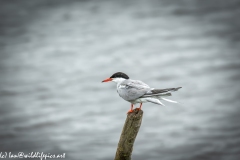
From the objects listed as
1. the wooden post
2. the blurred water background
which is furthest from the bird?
the blurred water background

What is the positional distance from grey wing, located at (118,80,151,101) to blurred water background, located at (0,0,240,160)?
24.1ft

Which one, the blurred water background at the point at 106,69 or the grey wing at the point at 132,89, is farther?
the blurred water background at the point at 106,69

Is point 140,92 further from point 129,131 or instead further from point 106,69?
point 106,69

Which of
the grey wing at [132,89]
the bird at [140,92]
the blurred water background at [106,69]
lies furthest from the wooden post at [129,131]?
the blurred water background at [106,69]

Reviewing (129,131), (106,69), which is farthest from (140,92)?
(106,69)

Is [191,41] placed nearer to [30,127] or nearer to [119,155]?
[30,127]

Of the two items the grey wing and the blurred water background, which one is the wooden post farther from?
the blurred water background

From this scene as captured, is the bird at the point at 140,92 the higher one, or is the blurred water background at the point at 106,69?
the blurred water background at the point at 106,69

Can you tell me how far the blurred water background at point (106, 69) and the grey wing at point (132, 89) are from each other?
7352mm

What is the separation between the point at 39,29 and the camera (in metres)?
34.2

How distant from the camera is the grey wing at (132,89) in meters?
7.85

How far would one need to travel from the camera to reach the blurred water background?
16562 millimetres

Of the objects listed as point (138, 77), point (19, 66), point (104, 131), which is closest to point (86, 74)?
point (138, 77)

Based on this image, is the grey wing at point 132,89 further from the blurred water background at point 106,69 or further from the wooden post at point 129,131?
the blurred water background at point 106,69
